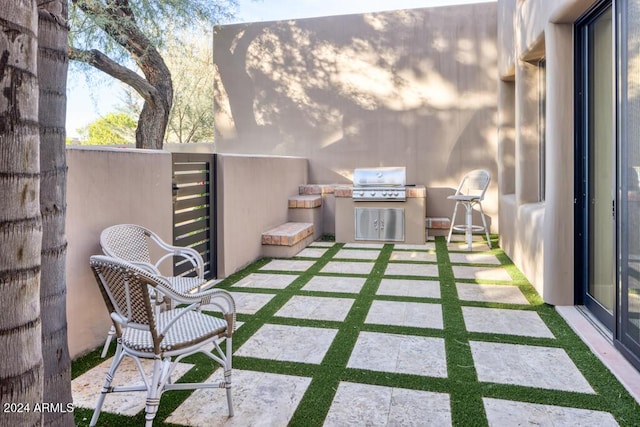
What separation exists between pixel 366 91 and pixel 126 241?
5.62 m

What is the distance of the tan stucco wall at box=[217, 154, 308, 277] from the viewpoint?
4.87 m

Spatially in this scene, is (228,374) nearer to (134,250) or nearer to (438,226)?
(134,250)

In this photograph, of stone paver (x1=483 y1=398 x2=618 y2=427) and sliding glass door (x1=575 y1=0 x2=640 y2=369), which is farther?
sliding glass door (x1=575 y1=0 x2=640 y2=369)

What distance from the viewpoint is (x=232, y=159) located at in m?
5.06

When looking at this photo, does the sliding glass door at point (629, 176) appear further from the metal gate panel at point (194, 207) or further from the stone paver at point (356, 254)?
the stone paver at point (356, 254)

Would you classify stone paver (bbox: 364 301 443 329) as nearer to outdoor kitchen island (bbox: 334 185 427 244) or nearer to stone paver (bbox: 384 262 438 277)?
stone paver (bbox: 384 262 438 277)

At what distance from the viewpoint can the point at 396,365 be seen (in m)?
2.70

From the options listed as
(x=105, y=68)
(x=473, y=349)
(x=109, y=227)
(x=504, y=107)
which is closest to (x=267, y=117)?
(x=105, y=68)

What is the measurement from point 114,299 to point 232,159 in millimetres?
3186

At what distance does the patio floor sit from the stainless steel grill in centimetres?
230

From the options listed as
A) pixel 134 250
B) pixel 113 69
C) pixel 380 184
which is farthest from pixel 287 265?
pixel 113 69

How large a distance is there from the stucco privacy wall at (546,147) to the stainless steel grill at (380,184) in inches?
60.3

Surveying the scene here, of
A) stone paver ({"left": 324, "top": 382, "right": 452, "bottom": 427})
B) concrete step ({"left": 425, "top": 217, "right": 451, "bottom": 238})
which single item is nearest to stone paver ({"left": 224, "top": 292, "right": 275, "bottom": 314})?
stone paver ({"left": 324, "top": 382, "right": 452, "bottom": 427})

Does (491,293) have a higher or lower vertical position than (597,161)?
lower
